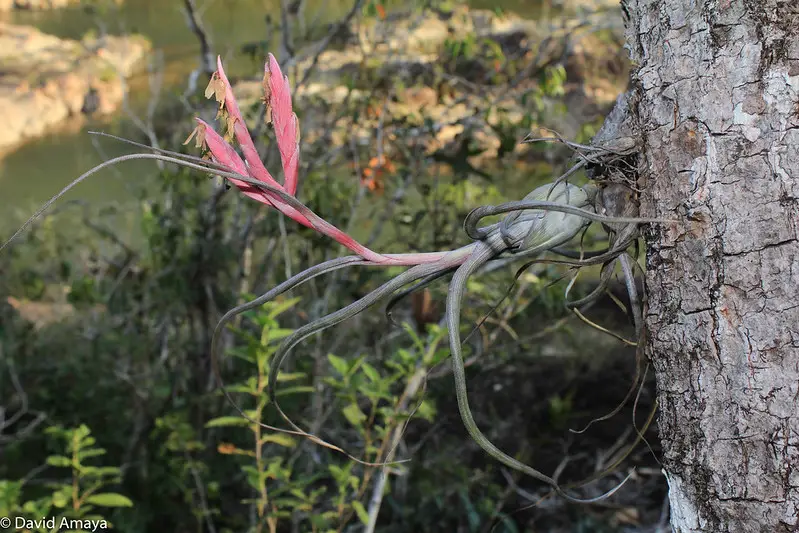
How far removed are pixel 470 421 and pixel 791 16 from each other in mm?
442

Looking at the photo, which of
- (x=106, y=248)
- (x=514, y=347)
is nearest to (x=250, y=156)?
(x=514, y=347)

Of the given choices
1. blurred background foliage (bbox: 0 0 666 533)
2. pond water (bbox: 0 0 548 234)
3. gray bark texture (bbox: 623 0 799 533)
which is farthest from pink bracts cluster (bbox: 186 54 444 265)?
pond water (bbox: 0 0 548 234)

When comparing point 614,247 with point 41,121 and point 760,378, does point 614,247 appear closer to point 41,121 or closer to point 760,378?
point 760,378

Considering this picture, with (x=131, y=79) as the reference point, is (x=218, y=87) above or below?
below

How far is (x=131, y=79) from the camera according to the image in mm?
5488

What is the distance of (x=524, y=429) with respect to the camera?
2.67 meters

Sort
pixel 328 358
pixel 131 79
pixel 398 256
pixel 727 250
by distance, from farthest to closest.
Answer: pixel 131 79 → pixel 328 358 → pixel 398 256 → pixel 727 250

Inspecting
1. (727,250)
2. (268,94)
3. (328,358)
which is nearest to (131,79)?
(328,358)

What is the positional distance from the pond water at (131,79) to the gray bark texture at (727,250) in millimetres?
2992

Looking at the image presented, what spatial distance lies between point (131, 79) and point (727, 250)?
5534mm

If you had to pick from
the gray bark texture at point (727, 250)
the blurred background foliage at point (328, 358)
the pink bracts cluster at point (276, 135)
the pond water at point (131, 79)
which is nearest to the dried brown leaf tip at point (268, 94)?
the pink bracts cluster at point (276, 135)

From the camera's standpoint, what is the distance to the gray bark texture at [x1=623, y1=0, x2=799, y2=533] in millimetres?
615

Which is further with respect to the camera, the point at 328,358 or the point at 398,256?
the point at 328,358

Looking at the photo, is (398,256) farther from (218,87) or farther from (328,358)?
(328,358)
